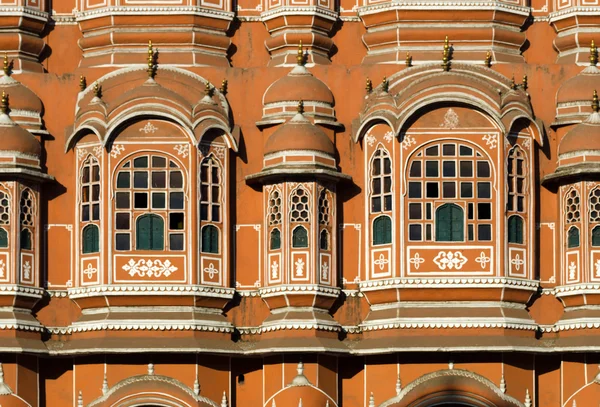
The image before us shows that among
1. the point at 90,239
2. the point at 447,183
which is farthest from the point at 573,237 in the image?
the point at 90,239

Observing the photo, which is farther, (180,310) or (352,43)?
(352,43)

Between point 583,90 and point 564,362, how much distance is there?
5.03 meters

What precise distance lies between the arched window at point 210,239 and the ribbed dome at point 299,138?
1.73 m

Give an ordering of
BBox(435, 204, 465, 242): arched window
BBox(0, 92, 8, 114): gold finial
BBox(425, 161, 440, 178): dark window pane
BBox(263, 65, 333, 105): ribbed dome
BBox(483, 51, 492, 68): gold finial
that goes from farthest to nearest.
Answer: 1. BBox(483, 51, 492, 68): gold finial
2. BBox(263, 65, 333, 105): ribbed dome
3. BBox(0, 92, 8, 114): gold finial
4. BBox(425, 161, 440, 178): dark window pane
5. BBox(435, 204, 465, 242): arched window

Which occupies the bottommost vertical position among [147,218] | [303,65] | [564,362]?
[564,362]

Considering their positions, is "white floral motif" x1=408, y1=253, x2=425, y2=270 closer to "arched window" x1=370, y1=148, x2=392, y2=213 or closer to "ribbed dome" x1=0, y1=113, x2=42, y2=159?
"arched window" x1=370, y1=148, x2=392, y2=213

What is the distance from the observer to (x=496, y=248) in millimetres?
42156

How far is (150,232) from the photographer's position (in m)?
42.3

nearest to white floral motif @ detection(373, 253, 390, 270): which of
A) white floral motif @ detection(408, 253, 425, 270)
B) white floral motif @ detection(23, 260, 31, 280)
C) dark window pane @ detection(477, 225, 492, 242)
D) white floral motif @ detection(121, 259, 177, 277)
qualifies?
white floral motif @ detection(408, 253, 425, 270)

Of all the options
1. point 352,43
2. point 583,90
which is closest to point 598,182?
point 583,90

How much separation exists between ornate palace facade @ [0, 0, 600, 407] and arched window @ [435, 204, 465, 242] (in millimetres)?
36

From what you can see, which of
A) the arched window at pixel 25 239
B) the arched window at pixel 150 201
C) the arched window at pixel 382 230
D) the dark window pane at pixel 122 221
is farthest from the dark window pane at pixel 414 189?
the arched window at pixel 25 239

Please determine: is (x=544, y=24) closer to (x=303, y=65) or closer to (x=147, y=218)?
(x=303, y=65)

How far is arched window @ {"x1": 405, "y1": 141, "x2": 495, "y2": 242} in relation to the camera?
42.3m
